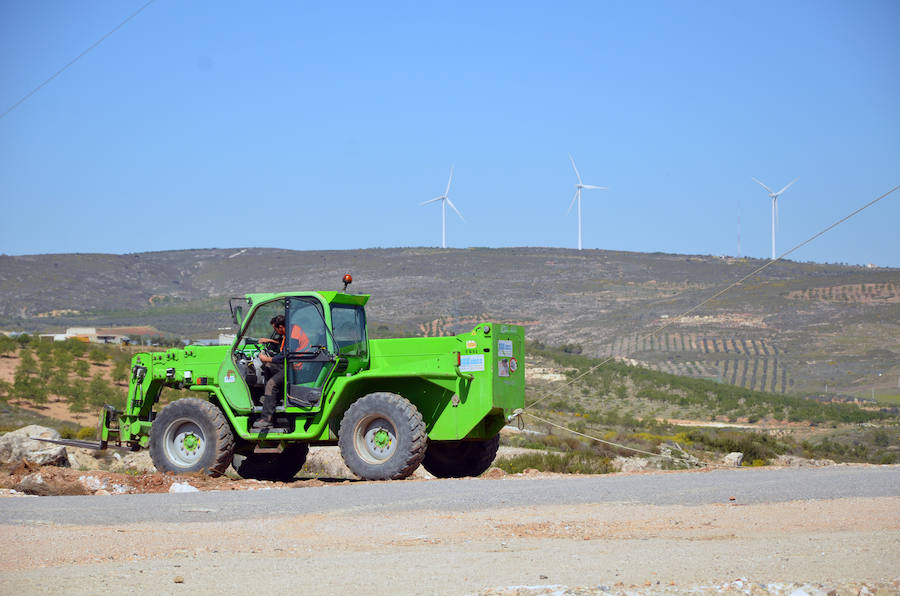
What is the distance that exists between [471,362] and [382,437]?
1.58m

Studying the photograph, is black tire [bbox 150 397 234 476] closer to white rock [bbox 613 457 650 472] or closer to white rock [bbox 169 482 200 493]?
white rock [bbox 169 482 200 493]

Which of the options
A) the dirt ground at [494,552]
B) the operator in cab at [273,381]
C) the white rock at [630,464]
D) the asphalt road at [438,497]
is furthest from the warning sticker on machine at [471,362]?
the white rock at [630,464]

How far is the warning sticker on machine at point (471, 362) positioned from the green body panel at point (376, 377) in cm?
1

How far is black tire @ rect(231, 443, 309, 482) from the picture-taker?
1634 cm

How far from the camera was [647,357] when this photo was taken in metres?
62.9

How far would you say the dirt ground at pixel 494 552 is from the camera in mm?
6848

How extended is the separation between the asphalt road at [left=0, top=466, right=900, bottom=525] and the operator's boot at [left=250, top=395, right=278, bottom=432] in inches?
80.2

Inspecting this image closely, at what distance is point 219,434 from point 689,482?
6.45m

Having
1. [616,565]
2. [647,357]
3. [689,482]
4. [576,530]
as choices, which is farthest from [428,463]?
[647,357]

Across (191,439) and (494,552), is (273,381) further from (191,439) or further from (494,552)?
(494,552)

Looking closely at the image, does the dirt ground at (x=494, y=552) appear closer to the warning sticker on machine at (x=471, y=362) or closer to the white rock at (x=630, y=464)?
the warning sticker on machine at (x=471, y=362)

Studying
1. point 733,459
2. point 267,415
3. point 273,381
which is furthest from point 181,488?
point 733,459

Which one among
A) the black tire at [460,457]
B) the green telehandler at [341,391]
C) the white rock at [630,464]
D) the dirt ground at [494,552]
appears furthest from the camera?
the white rock at [630,464]

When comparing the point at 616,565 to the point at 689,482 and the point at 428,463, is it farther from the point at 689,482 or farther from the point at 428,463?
the point at 428,463
